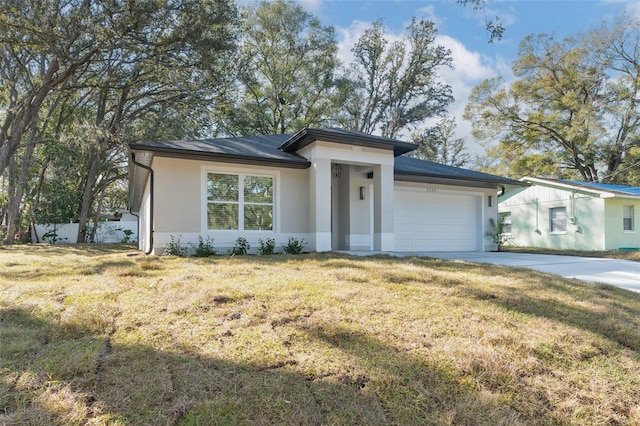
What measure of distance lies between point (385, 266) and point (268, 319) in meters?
3.45

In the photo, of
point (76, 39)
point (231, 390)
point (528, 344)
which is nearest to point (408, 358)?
point (528, 344)

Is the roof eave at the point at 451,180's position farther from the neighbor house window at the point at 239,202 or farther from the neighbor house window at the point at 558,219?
the neighbor house window at the point at 558,219

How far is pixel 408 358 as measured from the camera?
9.14 feet

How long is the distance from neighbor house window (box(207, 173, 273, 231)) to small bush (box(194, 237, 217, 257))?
15.4 inches

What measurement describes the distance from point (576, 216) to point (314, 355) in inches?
671

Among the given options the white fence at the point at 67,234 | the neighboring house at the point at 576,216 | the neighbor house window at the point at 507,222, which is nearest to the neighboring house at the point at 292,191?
the neighboring house at the point at 576,216

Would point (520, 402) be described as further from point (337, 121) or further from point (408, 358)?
point (337, 121)

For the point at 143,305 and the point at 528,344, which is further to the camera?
the point at 143,305

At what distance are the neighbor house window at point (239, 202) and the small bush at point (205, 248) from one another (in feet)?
1.28

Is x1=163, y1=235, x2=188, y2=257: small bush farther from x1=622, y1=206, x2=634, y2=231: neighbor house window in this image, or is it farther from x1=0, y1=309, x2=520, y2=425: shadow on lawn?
x1=622, y1=206, x2=634, y2=231: neighbor house window

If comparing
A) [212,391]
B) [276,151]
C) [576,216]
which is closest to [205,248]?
[276,151]

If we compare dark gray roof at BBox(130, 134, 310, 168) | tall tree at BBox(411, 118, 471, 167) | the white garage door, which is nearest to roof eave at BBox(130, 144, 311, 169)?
dark gray roof at BBox(130, 134, 310, 168)

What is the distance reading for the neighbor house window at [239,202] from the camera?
920 cm

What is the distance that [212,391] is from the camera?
234cm
